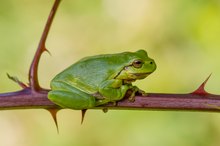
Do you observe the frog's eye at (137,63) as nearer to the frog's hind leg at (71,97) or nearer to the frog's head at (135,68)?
the frog's head at (135,68)

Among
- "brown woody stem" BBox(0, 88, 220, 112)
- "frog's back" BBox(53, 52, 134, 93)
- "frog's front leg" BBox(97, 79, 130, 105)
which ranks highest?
"frog's back" BBox(53, 52, 134, 93)

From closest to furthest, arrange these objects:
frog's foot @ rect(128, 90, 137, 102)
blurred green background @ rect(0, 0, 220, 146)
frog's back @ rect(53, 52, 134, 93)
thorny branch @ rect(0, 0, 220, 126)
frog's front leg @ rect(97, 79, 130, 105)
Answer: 1. thorny branch @ rect(0, 0, 220, 126)
2. frog's foot @ rect(128, 90, 137, 102)
3. frog's front leg @ rect(97, 79, 130, 105)
4. frog's back @ rect(53, 52, 134, 93)
5. blurred green background @ rect(0, 0, 220, 146)

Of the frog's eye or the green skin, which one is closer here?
the green skin

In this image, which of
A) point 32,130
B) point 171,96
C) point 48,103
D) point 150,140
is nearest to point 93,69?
point 48,103

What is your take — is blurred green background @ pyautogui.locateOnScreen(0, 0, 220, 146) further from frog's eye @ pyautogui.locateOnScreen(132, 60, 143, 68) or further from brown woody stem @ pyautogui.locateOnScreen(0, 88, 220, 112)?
brown woody stem @ pyautogui.locateOnScreen(0, 88, 220, 112)

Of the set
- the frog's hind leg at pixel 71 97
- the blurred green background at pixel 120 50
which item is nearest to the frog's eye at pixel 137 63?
the frog's hind leg at pixel 71 97

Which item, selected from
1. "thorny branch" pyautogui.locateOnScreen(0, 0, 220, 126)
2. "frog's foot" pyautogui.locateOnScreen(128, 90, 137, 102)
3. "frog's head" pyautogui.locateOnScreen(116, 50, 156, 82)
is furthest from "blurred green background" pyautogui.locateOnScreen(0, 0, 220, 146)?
"thorny branch" pyautogui.locateOnScreen(0, 0, 220, 126)

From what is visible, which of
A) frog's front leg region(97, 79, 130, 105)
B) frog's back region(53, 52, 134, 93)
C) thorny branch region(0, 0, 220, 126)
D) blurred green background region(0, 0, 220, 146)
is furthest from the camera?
blurred green background region(0, 0, 220, 146)

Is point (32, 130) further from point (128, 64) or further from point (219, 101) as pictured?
point (219, 101)
